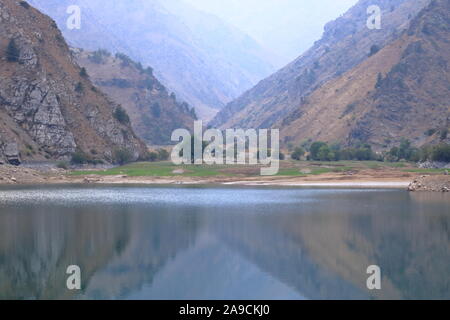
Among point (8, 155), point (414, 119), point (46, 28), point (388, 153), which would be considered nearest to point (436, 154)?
point (388, 153)

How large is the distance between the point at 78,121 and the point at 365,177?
58.6 m

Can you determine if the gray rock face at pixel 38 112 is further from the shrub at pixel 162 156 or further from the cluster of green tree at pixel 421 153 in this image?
the cluster of green tree at pixel 421 153

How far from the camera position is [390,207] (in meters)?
61.5

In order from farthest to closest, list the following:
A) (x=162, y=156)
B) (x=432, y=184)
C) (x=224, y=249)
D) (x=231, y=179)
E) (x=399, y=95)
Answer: (x=399, y=95) < (x=162, y=156) < (x=231, y=179) < (x=432, y=184) < (x=224, y=249)

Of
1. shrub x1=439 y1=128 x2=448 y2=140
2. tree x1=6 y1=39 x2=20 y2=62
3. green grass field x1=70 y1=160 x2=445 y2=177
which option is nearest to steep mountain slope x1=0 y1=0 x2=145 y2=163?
tree x1=6 y1=39 x2=20 y2=62

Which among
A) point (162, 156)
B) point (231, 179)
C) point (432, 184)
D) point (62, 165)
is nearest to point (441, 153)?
point (432, 184)

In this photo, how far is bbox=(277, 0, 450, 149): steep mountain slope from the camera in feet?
499

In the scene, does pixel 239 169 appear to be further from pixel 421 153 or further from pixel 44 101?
pixel 44 101

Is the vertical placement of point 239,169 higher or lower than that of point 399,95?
lower

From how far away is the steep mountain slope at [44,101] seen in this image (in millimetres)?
118688

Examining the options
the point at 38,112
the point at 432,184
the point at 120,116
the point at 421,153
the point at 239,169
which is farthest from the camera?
the point at 120,116

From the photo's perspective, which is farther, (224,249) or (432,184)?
(432,184)

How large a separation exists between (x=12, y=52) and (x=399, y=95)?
89.6 metres

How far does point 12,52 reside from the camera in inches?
4843
